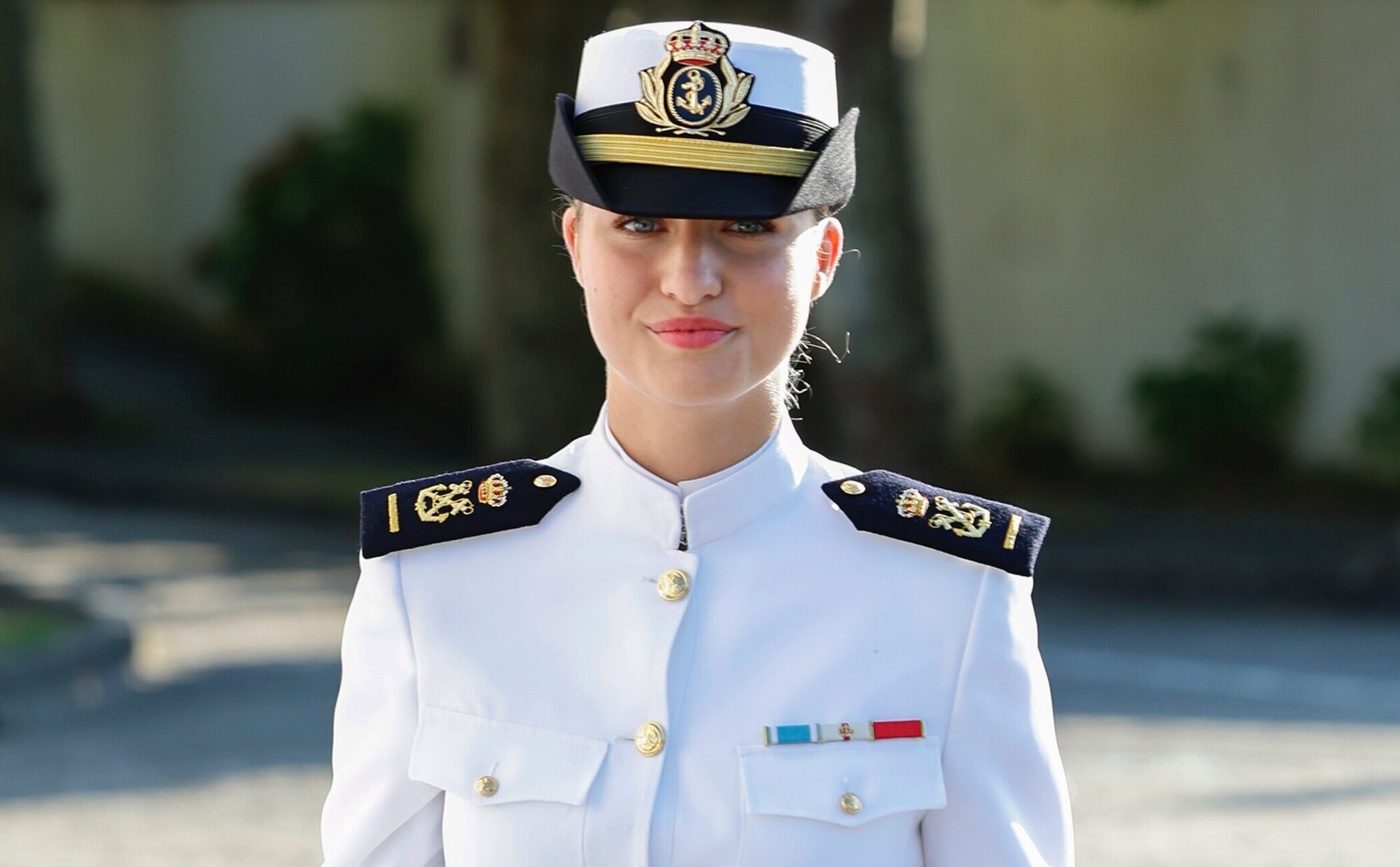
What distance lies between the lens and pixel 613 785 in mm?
2221

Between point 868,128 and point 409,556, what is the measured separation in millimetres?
10657

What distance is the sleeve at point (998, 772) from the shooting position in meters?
2.20

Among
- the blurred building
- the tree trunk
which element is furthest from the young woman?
the tree trunk

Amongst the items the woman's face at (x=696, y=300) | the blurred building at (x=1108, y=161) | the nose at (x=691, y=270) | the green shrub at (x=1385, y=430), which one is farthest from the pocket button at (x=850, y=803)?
the blurred building at (x=1108, y=161)

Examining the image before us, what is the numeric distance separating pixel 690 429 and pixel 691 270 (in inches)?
9.5

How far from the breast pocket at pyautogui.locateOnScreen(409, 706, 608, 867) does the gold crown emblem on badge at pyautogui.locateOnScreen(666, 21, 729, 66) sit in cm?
71

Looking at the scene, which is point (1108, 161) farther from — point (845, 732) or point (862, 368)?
point (845, 732)

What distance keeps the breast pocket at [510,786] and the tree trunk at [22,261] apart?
1492 centimetres

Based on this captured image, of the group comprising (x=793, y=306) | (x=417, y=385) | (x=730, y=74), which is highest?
(x=730, y=74)

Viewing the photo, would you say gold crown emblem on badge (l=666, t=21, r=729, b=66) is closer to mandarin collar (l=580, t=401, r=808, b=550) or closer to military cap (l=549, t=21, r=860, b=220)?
military cap (l=549, t=21, r=860, b=220)

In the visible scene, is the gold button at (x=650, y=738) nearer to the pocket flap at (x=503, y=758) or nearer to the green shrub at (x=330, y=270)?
the pocket flap at (x=503, y=758)

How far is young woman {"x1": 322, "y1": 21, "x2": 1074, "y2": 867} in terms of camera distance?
219 centimetres

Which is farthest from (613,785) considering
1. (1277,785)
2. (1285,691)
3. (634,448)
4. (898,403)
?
(898,403)

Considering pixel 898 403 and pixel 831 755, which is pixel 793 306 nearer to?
pixel 831 755
